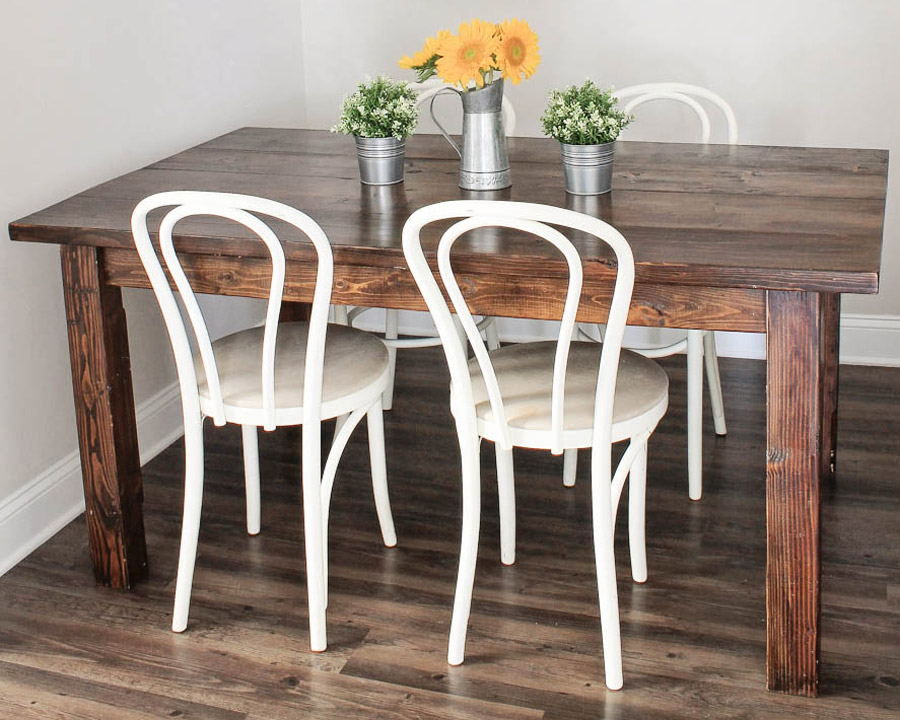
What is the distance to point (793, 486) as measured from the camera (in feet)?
6.23

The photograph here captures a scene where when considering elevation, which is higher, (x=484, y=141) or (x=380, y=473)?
(x=484, y=141)

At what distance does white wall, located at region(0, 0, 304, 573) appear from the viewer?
8.05ft

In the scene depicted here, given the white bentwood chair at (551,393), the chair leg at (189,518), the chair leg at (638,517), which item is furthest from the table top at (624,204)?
the chair leg at (638,517)

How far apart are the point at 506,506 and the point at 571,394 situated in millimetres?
375

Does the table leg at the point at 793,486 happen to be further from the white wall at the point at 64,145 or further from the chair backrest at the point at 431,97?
the white wall at the point at 64,145

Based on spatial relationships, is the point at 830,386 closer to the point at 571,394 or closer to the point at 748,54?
the point at 571,394

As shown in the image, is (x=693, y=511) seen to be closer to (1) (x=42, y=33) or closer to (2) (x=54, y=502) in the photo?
(2) (x=54, y=502)

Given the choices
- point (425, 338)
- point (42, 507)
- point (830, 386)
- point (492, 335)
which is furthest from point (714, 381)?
point (42, 507)

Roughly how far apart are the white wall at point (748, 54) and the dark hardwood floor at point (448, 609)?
0.96 meters

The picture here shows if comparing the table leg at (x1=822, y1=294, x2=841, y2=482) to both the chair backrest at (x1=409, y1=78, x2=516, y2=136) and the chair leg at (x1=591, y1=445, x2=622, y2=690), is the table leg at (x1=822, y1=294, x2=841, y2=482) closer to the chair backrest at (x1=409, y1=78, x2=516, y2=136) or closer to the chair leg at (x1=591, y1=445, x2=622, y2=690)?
the chair leg at (x1=591, y1=445, x2=622, y2=690)

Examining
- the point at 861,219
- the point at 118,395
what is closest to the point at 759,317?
the point at 861,219

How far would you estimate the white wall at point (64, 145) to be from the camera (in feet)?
8.05

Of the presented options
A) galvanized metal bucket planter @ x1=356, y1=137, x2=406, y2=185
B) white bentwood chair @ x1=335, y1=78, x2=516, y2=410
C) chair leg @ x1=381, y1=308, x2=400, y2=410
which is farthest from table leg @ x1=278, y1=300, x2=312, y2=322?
galvanized metal bucket planter @ x1=356, y1=137, x2=406, y2=185

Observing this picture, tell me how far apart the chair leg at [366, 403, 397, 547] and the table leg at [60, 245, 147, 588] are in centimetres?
50
